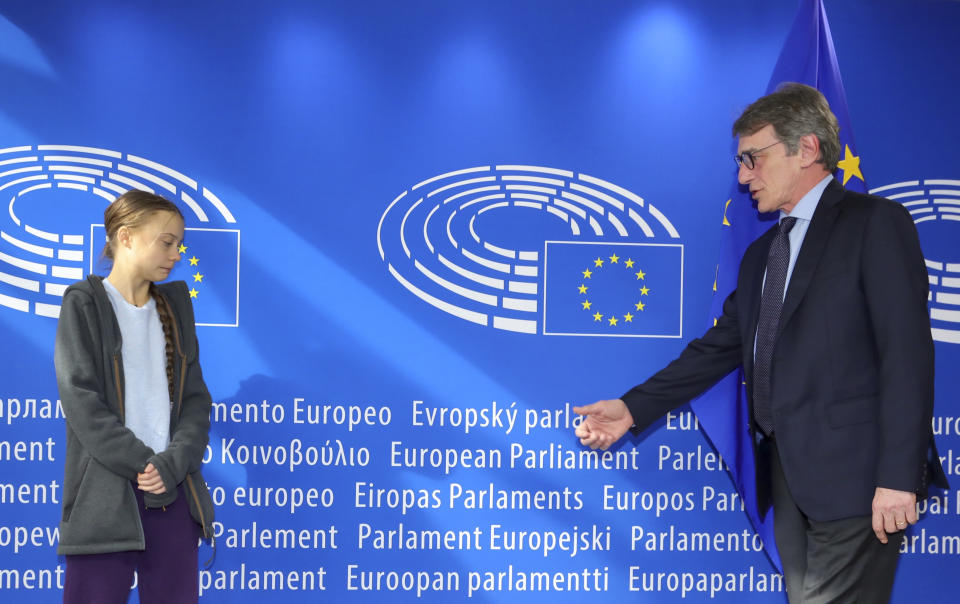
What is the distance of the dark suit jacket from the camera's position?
183cm

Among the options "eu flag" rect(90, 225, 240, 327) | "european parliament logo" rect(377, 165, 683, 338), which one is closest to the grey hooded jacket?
"eu flag" rect(90, 225, 240, 327)

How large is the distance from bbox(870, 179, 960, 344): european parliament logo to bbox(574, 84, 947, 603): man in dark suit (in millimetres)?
1154

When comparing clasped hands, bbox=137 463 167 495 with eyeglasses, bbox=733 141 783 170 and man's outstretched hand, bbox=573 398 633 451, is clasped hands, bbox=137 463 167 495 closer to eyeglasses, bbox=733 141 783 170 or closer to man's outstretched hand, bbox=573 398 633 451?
man's outstretched hand, bbox=573 398 633 451

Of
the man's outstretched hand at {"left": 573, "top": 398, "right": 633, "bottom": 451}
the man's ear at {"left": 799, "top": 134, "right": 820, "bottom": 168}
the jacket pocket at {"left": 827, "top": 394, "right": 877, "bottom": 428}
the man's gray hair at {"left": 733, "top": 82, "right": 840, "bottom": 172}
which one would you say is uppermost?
the man's gray hair at {"left": 733, "top": 82, "right": 840, "bottom": 172}

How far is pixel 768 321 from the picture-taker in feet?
6.94

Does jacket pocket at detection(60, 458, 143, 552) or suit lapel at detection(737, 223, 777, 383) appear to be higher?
suit lapel at detection(737, 223, 777, 383)

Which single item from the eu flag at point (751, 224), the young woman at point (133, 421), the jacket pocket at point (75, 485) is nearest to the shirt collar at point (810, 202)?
the eu flag at point (751, 224)

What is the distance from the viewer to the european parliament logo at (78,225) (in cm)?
284

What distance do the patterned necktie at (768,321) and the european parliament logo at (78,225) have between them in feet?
6.02

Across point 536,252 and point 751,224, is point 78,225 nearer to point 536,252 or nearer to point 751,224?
point 536,252

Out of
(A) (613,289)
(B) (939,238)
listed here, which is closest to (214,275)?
(A) (613,289)

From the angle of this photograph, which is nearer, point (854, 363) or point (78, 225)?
point (854, 363)

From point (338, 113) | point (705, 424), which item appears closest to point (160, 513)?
point (338, 113)

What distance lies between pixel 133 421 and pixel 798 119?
207cm
